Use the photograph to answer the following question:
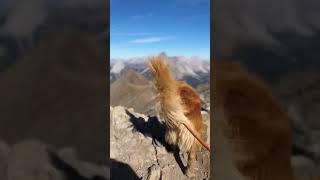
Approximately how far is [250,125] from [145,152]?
0.91 meters

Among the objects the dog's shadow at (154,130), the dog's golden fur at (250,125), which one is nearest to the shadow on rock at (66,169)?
the dog's golden fur at (250,125)

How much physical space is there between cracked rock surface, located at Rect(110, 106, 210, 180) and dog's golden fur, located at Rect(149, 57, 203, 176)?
77 millimetres

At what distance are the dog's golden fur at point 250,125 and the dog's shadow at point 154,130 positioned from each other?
73 cm

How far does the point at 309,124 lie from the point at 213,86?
392mm

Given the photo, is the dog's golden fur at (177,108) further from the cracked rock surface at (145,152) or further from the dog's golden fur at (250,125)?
the dog's golden fur at (250,125)

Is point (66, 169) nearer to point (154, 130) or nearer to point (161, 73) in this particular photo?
point (161, 73)

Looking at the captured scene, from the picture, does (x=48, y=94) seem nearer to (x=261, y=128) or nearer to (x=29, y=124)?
(x=29, y=124)

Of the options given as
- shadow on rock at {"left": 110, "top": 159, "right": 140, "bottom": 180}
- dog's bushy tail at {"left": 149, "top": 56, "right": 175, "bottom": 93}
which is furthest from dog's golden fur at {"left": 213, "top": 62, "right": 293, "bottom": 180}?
shadow on rock at {"left": 110, "top": 159, "right": 140, "bottom": 180}

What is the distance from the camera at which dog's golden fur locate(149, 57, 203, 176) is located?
2.01 metres

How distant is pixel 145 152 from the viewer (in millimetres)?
2275

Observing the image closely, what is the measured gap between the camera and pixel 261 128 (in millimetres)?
1508

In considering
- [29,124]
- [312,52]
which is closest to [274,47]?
[312,52]

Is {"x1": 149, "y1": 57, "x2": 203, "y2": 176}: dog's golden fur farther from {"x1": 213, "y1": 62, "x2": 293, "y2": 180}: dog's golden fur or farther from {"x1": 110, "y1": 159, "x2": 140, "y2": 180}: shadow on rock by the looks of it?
{"x1": 213, "y1": 62, "x2": 293, "y2": 180}: dog's golden fur

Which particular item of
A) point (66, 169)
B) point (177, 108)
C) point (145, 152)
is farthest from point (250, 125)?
point (145, 152)
